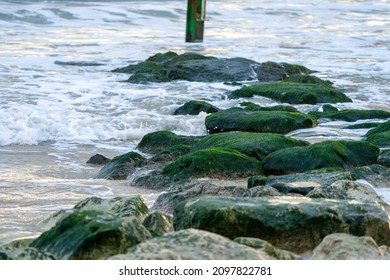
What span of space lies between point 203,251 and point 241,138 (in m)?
3.21

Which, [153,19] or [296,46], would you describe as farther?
[153,19]

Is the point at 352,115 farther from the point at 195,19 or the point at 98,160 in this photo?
the point at 195,19

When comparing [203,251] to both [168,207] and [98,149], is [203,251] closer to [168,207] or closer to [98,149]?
[168,207]

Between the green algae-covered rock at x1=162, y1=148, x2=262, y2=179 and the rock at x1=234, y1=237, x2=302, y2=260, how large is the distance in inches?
86.4

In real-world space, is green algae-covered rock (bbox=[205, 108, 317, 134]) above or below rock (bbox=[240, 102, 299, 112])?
above

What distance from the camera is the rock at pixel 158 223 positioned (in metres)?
4.09

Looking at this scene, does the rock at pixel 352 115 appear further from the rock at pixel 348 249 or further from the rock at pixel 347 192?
the rock at pixel 348 249

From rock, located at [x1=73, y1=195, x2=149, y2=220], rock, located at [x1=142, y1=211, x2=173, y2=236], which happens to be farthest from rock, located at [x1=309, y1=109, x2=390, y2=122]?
rock, located at [x1=142, y1=211, x2=173, y2=236]

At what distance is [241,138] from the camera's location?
6.62 meters

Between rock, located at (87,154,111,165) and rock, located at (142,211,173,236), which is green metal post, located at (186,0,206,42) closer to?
rock, located at (87,154,111,165)

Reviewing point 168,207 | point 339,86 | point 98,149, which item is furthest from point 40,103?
point 168,207

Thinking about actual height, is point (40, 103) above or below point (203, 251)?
below

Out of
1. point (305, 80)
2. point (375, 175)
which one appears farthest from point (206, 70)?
point (375, 175)

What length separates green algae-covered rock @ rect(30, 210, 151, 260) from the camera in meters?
3.58
